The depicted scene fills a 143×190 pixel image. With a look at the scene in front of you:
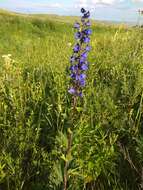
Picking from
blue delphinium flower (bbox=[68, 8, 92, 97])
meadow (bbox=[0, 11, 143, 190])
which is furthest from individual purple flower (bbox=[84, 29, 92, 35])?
meadow (bbox=[0, 11, 143, 190])

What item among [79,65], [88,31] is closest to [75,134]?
[79,65]

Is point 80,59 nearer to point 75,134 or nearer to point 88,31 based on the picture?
point 88,31

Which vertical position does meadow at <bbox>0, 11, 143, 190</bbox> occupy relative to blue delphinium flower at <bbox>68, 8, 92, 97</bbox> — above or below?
below

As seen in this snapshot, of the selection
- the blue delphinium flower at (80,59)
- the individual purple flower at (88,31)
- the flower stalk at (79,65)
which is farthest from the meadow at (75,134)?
the individual purple flower at (88,31)

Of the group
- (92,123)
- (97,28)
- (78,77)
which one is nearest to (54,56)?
(92,123)

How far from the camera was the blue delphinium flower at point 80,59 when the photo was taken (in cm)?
321

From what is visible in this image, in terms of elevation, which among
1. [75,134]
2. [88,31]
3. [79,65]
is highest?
[88,31]

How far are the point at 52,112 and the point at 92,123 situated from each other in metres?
0.56

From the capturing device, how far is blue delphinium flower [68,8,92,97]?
321 cm

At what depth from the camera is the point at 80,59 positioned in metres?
3.23

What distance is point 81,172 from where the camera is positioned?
146 inches

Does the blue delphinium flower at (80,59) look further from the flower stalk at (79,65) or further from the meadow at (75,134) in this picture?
the meadow at (75,134)

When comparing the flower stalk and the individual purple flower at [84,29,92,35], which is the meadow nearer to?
the flower stalk

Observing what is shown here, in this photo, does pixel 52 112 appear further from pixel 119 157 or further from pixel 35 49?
pixel 35 49
